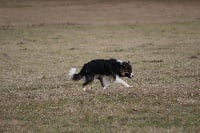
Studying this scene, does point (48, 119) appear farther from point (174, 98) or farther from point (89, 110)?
point (174, 98)

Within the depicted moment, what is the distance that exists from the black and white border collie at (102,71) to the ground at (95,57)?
339mm

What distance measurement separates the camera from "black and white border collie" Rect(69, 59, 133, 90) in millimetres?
17203

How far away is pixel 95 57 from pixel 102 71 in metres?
13.9

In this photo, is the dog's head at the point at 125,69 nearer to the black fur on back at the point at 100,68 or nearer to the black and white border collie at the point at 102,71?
the black and white border collie at the point at 102,71

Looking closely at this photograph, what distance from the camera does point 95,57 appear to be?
1228 inches

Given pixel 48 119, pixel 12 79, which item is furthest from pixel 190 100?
pixel 12 79

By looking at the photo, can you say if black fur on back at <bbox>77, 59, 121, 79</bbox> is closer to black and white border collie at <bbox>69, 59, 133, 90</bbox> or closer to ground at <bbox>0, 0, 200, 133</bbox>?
black and white border collie at <bbox>69, 59, 133, 90</bbox>

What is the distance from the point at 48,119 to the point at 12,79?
956cm

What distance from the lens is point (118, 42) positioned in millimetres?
40719

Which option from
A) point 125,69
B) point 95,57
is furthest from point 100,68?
point 95,57

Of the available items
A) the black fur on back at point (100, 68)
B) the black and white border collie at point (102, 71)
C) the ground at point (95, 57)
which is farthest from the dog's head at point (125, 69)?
the ground at point (95, 57)

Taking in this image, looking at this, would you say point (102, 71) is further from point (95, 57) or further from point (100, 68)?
point (95, 57)

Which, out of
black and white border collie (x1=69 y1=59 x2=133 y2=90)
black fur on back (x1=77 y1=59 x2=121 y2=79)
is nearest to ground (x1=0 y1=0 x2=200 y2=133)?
black and white border collie (x1=69 y1=59 x2=133 y2=90)

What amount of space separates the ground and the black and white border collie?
0.34 meters
